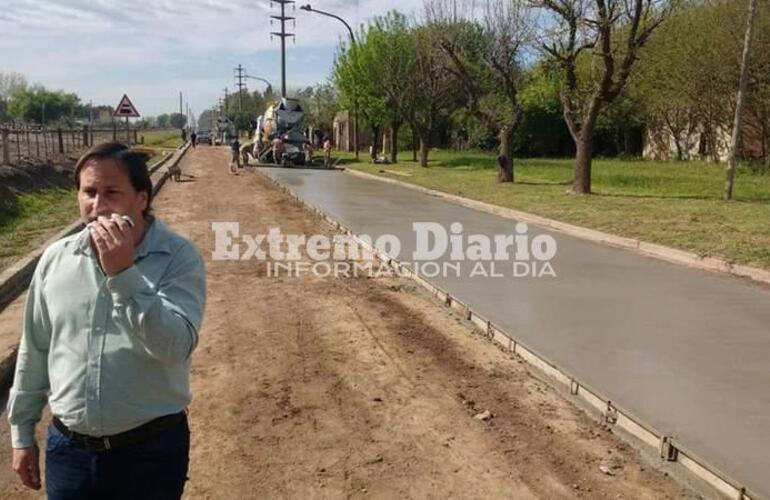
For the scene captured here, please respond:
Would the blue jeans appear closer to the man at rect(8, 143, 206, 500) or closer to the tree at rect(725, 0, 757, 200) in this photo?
the man at rect(8, 143, 206, 500)

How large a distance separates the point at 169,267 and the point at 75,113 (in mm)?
103892

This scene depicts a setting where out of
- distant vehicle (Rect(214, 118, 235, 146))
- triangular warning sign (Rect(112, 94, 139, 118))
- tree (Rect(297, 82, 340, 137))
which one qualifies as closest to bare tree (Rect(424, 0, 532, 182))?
triangular warning sign (Rect(112, 94, 139, 118))

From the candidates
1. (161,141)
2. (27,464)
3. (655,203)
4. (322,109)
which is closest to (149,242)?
(27,464)

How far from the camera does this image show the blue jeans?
7.11 ft

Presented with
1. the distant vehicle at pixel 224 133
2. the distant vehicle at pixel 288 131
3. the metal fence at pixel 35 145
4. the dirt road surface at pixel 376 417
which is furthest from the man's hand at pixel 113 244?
the distant vehicle at pixel 224 133

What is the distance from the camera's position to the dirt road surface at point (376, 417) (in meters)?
3.73

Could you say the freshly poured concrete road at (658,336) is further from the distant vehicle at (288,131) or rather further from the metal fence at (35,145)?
the distant vehicle at (288,131)

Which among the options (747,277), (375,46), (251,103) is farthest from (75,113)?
(747,277)

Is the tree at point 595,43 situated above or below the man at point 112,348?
above

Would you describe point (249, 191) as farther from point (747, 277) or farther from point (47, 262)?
point (47, 262)

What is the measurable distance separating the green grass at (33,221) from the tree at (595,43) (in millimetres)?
13049

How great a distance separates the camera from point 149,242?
7.04 feet

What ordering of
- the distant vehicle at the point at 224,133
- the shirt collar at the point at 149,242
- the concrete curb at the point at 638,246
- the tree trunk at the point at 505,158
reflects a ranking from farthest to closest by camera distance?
the distant vehicle at the point at 224,133 < the tree trunk at the point at 505,158 < the concrete curb at the point at 638,246 < the shirt collar at the point at 149,242

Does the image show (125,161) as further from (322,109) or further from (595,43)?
(322,109)
